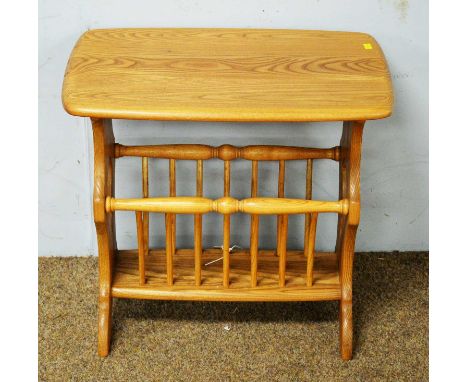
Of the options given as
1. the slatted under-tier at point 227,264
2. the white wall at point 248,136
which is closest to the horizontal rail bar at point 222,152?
the slatted under-tier at point 227,264

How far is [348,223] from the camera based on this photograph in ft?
5.24

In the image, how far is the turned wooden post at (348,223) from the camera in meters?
1.58

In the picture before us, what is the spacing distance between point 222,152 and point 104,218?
34 cm

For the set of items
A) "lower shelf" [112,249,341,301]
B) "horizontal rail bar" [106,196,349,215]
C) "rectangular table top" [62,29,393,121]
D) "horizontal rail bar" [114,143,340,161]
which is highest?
"rectangular table top" [62,29,393,121]

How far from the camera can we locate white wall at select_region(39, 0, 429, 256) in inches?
70.7

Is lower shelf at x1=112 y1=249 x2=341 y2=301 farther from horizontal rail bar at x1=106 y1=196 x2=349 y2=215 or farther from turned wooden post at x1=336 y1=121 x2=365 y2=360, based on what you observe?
horizontal rail bar at x1=106 y1=196 x2=349 y2=215

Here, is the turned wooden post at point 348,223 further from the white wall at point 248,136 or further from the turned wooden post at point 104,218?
the turned wooden post at point 104,218

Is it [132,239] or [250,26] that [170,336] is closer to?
[132,239]

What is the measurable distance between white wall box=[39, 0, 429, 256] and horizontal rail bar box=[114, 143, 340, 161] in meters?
0.19

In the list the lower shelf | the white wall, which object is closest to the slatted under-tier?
the lower shelf

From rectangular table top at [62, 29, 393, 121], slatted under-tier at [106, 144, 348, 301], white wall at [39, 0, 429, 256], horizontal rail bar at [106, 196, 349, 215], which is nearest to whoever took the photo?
rectangular table top at [62, 29, 393, 121]

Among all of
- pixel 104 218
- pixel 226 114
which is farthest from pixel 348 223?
pixel 104 218

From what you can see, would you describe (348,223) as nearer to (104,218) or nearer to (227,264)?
(227,264)

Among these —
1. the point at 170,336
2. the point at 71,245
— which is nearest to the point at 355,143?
the point at 170,336
